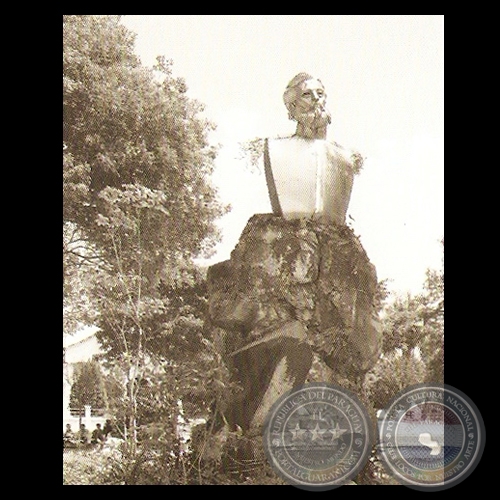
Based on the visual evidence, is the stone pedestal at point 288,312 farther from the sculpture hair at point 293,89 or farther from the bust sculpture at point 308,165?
the sculpture hair at point 293,89

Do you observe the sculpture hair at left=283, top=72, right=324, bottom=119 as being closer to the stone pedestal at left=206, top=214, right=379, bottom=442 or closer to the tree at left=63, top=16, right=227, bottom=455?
the stone pedestal at left=206, top=214, right=379, bottom=442

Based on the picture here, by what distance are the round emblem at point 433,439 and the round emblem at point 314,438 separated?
373mm

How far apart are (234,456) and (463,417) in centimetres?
192

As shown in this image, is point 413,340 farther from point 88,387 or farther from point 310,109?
point 88,387

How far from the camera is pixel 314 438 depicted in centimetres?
788

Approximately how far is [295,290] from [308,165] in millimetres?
1025

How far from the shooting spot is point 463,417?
8.28 m

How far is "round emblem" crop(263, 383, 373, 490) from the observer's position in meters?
7.83

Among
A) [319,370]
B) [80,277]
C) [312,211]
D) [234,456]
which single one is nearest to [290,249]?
[312,211]

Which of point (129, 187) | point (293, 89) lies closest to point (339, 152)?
point (293, 89)

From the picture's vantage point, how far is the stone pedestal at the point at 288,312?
7.86 meters

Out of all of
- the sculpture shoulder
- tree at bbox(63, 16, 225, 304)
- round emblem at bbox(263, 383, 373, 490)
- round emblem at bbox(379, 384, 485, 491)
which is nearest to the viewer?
round emblem at bbox(263, 383, 373, 490)

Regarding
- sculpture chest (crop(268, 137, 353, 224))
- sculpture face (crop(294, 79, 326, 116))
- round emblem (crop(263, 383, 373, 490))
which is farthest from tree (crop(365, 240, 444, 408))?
sculpture face (crop(294, 79, 326, 116))

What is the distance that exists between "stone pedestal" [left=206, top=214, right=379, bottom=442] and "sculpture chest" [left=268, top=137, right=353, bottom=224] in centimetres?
12
